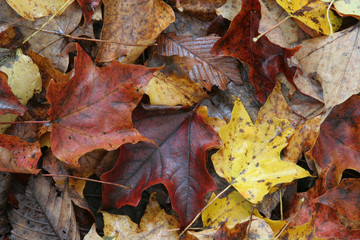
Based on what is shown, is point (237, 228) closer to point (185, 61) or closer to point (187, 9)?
point (185, 61)

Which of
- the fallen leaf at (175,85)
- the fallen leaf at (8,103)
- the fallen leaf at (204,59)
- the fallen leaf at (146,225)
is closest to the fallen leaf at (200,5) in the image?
the fallen leaf at (204,59)

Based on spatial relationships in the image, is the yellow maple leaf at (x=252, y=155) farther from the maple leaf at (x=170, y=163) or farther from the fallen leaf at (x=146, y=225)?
the fallen leaf at (x=146, y=225)

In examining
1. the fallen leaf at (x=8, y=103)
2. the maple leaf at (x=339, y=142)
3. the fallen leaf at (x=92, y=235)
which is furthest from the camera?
the maple leaf at (x=339, y=142)

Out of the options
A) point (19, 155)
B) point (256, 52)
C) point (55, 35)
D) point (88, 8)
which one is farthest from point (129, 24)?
point (19, 155)

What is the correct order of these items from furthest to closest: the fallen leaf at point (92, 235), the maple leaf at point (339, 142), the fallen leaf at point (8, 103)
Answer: the maple leaf at point (339, 142)
the fallen leaf at point (92, 235)
the fallen leaf at point (8, 103)

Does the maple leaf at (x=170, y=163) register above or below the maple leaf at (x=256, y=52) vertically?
below

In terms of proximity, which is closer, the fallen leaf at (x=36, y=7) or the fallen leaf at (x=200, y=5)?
the fallen leaf at (x=36, y=7)

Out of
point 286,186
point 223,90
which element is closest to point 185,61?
point 223,90
